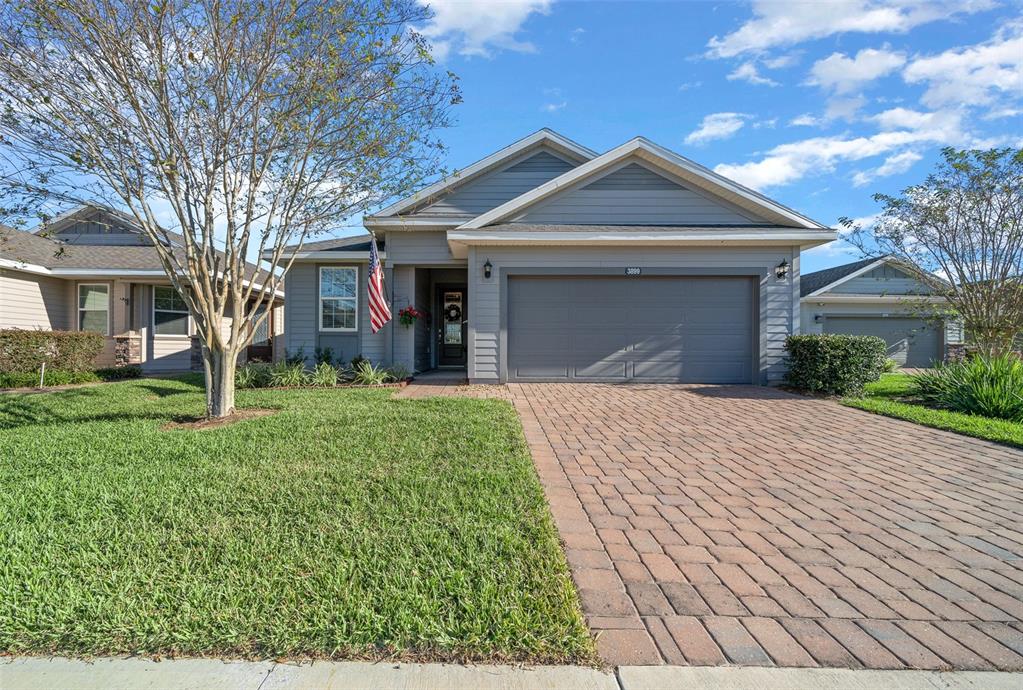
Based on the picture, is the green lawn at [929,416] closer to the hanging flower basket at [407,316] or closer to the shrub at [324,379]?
the hanging flower basket at [407,316]

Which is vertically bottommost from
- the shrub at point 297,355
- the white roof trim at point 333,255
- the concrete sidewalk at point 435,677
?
the concrete sidewalk at point 435,677

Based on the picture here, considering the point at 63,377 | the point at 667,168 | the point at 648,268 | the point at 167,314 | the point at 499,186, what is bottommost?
the point at 63,377

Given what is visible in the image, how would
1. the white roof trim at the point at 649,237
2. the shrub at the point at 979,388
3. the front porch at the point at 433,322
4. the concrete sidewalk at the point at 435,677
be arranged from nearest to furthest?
the concrete sidewalk at the point at 435,677, the shrub at the point at 979,388, the white roof trim at the point at 649,237, the front porch at the point at 433,322

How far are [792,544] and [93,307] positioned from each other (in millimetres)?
17851

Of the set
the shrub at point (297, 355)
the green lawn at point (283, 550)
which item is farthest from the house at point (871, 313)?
the green lawn at point (283, 550)

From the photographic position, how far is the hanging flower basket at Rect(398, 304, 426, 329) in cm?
1155

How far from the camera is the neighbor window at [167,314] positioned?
559 inches

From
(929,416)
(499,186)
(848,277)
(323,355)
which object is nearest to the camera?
(929,416)

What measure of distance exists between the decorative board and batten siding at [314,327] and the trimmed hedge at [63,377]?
401 centimetres

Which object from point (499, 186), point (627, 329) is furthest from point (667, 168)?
point (499, 186)

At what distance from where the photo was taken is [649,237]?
31.6 ft

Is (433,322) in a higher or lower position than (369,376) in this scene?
higher

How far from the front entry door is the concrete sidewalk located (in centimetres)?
1225

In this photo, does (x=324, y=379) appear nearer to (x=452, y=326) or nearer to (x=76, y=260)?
(x=452, y=326)
